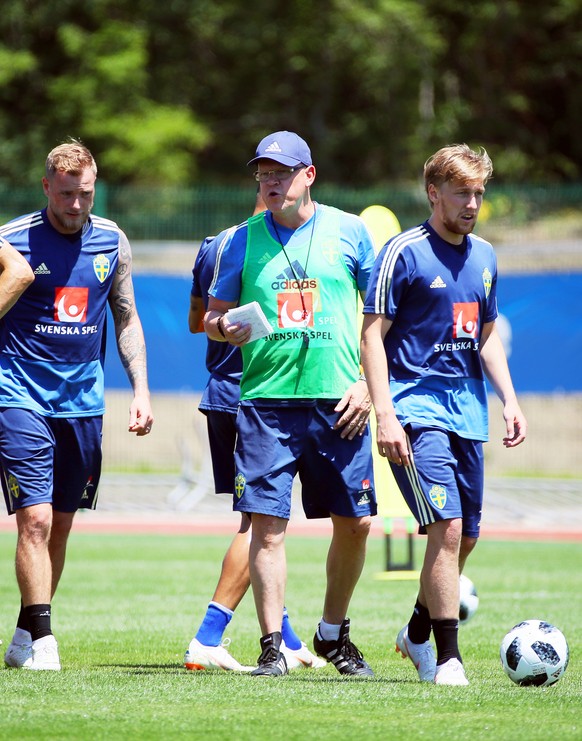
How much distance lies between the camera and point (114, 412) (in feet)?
→ 69.5

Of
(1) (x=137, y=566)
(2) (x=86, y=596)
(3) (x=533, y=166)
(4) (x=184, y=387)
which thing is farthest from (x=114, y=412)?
(3) (x=533, y=166)

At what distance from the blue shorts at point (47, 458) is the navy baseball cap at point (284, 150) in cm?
167

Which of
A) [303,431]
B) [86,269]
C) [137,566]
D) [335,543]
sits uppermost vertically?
[86,269]

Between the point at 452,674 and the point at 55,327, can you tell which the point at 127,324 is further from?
the point at 452,674

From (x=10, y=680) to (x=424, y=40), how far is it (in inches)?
1306

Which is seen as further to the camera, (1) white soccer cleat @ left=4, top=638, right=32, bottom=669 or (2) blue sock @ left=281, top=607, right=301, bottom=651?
(2) blue sock @ left=281, top=607, right=301, bottom=651

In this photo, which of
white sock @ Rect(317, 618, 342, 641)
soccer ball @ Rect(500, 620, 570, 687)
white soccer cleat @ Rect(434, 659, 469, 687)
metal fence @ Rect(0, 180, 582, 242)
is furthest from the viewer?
metal fence @ Rect(0, 180, 582, 242)

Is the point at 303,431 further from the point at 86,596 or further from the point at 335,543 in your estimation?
the point at 86,596

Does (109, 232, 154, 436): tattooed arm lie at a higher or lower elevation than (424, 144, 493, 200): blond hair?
lower

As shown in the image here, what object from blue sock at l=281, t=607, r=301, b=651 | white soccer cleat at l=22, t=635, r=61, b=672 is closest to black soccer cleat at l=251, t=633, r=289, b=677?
blue sock at l=281, t=607, r=301, b=651

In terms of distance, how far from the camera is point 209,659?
6.79 metres

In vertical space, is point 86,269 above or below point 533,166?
below

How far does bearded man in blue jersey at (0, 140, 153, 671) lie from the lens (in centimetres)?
655

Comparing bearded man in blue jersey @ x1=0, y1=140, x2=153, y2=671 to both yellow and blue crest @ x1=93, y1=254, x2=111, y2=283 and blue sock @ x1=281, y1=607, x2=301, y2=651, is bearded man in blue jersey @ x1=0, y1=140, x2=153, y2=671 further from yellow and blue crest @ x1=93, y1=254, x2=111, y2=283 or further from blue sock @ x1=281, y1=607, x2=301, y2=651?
blue sock @ x1=281, y1=607, x2=301, y2=651
